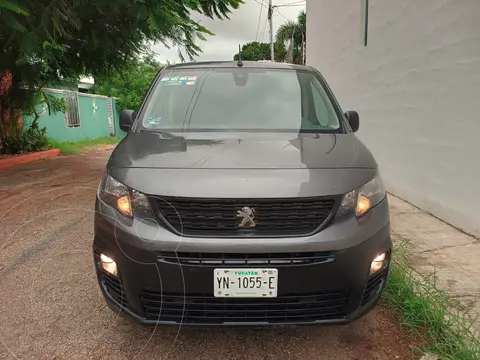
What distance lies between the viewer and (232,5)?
7.77 meters

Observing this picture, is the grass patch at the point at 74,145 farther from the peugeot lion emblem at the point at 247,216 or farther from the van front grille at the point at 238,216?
the peugeot lion emblem at the point at 247,216

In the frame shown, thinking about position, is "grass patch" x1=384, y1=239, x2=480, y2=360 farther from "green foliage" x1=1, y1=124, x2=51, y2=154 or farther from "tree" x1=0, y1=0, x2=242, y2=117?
"green foliage" x1=1, y1=124, x2=51, y2=154

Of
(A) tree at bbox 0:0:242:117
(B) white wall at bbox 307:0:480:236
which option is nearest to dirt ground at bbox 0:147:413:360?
(B) white wall at bbox 307:0:480:236

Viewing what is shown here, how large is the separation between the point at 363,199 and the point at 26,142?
34.5ft

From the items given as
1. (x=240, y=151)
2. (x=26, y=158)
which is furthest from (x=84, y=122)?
(x=240, y=151)

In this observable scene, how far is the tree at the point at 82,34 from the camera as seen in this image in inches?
210

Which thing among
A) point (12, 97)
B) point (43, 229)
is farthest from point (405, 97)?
point (12, 97)

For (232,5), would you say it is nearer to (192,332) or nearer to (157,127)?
(157,127)

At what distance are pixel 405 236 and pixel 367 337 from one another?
1854 millimetres

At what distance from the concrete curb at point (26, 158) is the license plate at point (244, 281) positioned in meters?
8.34

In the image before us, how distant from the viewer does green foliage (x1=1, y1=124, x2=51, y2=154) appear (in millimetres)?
10133

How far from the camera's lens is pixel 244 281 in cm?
191

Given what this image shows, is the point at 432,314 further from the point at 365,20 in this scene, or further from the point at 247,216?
the point at 365,20

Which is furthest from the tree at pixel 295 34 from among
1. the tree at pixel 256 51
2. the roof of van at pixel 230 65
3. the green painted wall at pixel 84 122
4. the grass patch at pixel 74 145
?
the roof of van at pixel 230 65
